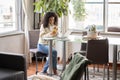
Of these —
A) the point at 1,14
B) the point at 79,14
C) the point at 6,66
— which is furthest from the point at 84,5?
the point at 6,66

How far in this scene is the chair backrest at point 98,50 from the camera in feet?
12.9

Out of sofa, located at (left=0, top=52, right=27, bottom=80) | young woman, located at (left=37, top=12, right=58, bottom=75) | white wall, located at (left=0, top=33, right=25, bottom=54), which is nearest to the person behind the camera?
sofa, located at (left=0, top=52, right=27, bottom=80)

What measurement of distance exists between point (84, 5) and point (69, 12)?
421mm

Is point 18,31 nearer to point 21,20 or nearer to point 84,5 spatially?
point 21,20

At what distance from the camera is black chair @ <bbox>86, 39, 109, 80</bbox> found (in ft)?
12.9

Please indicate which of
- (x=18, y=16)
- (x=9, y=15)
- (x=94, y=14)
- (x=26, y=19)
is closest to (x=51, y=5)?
(x=26, y=19)

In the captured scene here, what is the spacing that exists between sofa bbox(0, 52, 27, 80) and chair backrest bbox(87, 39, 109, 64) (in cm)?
111

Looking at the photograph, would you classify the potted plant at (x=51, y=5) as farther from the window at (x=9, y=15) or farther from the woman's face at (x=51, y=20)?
the woman's face at (x=51, y=20)

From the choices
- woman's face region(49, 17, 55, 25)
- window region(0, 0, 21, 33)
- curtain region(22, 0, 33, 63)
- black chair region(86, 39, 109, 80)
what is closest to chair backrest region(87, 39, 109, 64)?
black chair region(86, 39, 109, 80)

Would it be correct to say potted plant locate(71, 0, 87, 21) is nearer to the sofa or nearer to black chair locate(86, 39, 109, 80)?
black chair locate(86, 39, 109, 80)

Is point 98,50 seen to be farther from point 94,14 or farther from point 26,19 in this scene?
point 94,14

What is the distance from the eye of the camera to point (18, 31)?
5.64m

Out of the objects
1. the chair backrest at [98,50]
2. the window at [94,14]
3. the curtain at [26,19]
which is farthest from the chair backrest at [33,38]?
the chair backrest at [98,50]

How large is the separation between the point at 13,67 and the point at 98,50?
138 centimetres
